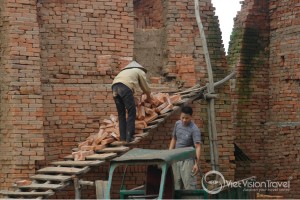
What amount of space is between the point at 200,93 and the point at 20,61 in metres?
3.04

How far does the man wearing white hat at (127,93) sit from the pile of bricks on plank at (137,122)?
11.1 inches

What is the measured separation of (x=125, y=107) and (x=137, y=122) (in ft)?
1.37

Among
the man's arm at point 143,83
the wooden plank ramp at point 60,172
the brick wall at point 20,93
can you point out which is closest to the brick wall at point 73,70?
the brick wall at point 20,93

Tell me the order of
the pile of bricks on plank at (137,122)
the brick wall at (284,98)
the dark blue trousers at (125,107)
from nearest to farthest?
the dark blue trousers at (125,107) → the pile of bricks on plank at (137,122) → the brick wall at (284,98)

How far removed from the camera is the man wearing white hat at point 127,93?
1187 cm

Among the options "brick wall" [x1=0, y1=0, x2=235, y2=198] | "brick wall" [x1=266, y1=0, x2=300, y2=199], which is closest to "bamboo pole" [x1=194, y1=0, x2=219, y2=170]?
"brick wall" [x1=0, y1=0, x2=235, y2=198]

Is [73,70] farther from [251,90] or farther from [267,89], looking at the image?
[267,89]

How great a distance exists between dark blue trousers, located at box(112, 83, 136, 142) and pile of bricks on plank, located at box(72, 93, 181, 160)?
0.79 ft

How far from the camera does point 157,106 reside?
12.6 meters

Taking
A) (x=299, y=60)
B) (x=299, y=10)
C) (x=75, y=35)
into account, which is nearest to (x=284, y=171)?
(x=299, y=60)

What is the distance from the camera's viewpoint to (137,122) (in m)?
12.3

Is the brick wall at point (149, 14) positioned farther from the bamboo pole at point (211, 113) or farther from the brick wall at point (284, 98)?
the brick wall at point (284, 98)

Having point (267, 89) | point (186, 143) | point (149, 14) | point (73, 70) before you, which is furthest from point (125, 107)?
point (267, 89)

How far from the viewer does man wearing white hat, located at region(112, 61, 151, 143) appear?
38.9 feet
